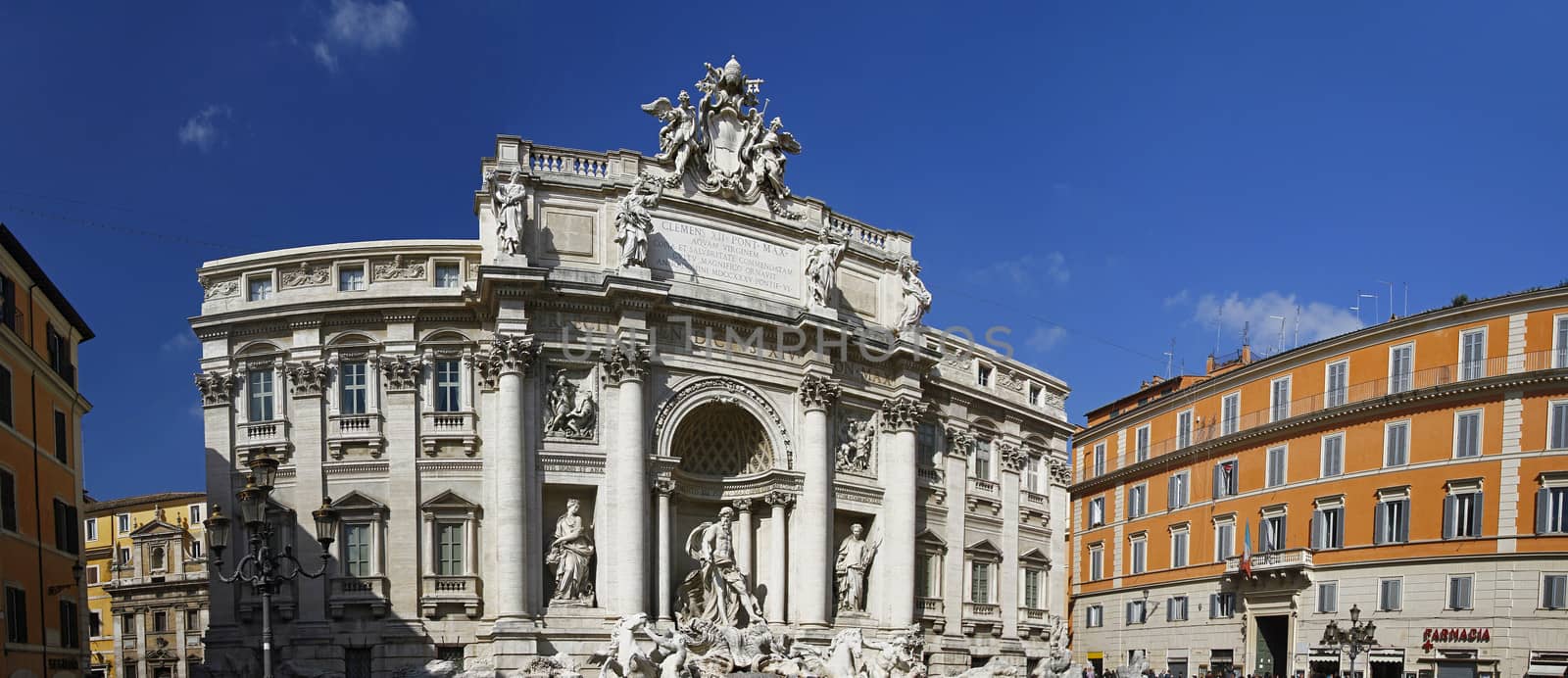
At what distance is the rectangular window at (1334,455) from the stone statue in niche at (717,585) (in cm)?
1987

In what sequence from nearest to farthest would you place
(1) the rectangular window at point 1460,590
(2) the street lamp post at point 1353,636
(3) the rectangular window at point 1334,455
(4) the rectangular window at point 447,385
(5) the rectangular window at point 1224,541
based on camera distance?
(4) the rectangular window at point 447,385 → (2) the street lamp post at point 1353,636 → (1) the rectangular window at point 1460,590 → (3) the rectangular window at point 1334,455 → (5) the rectangular window at point 1224,541

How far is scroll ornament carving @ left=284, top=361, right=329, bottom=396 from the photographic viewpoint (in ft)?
88.0

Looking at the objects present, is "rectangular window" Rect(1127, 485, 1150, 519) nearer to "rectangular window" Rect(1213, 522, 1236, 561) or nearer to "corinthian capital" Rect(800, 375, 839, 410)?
"rectangular window" Rect(1213, 522, 1236, 561)

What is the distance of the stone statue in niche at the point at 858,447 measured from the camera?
103 feet

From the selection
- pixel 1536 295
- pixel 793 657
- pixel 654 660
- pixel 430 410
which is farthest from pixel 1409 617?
pixel 430 410

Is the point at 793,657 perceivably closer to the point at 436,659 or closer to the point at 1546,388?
the point at 436,659

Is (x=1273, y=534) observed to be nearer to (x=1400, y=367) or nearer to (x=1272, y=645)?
(x=1272, y=645)

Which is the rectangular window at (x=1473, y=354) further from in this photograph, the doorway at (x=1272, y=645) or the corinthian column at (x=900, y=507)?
the corinthian column at (x=900, y=507)

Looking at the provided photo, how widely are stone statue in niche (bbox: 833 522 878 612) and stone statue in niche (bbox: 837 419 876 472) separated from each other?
61.0 inches

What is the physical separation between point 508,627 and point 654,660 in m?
3.58

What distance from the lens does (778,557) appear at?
29.5 metres

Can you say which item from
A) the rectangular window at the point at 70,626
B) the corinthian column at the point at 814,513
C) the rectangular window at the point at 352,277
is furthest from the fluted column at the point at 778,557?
the rectangular window at the point at 70,626

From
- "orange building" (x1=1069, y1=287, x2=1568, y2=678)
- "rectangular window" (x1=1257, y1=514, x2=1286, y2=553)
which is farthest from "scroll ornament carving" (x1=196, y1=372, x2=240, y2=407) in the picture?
"rectangular window" (x1=1257, y1=514, x2=1286, y2=553)

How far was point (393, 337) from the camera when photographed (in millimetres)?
27078
